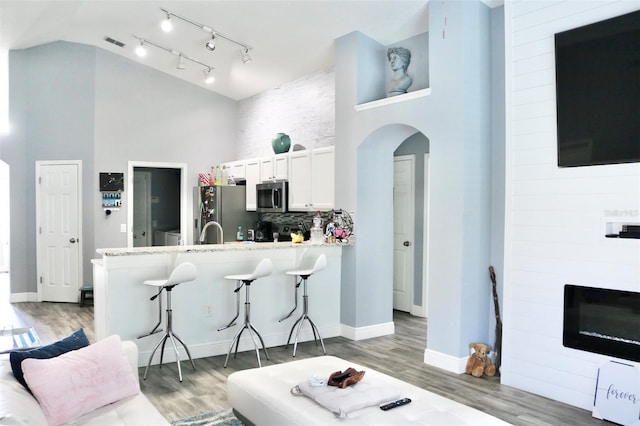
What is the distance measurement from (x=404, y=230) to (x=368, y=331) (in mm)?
1821

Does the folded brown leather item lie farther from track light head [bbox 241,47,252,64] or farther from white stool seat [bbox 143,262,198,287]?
track light head [bbox 241,47,252,64]

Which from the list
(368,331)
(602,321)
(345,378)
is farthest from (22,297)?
(602,321)

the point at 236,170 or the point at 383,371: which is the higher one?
the point at 236,170

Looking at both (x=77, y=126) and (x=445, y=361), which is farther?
(x=77, y=126)

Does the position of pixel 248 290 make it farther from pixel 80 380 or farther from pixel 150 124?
pixel 150 124

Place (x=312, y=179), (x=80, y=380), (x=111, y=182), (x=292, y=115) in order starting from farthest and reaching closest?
1. (x=111, y=182)
2. (x=292, y=115)
3. (x=312, y=179)
4. (x=80, y=380)

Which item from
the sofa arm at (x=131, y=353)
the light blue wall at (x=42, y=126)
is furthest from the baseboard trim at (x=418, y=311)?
the light blue wall at (x=42, y=126)

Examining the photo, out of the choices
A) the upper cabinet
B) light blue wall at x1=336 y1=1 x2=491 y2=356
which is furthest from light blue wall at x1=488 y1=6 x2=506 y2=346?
the upper cabinet

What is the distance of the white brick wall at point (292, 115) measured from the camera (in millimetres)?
6500

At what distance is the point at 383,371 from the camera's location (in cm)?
431

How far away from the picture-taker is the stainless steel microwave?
6.42 m

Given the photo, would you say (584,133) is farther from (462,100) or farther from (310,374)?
(310,374)

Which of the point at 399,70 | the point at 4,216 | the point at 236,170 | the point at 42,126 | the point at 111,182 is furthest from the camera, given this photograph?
the point at 4,216

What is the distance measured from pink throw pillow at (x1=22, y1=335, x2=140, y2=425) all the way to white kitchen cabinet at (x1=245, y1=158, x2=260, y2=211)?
4688 millimetres
